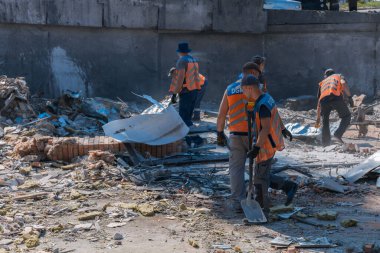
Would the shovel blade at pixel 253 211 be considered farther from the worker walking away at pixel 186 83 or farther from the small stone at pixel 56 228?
the worker walking away at pixel 186 83

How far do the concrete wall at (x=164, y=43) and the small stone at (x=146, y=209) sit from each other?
866cm

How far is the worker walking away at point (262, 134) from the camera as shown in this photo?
265 inches

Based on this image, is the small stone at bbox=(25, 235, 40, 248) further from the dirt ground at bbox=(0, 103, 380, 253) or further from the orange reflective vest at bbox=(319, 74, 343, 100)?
the orange reflective vest at bbox=(319, 74, 343, 100)

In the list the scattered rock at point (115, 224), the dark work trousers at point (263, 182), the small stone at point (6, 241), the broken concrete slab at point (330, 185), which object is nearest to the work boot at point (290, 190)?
the dark work trousers at point (263, 182)

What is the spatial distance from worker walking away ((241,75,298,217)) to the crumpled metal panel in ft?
9.20

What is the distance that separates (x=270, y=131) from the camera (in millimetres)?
6824

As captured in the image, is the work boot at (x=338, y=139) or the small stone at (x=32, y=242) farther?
the work boot at (x=338, y=139)

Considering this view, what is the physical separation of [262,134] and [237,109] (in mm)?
689

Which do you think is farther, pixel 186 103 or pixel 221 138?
pixel 186 103

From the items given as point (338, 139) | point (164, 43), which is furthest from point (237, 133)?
point (164, 43)

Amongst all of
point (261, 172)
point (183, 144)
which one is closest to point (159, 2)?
point (183, 144)

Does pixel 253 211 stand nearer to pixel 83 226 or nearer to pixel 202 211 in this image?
pixel 202 211

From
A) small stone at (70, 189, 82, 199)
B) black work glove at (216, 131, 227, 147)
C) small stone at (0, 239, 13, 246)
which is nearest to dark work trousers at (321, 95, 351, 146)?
black work glove at (216, 131, 227, 147)

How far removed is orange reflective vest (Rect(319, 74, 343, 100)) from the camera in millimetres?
11609
